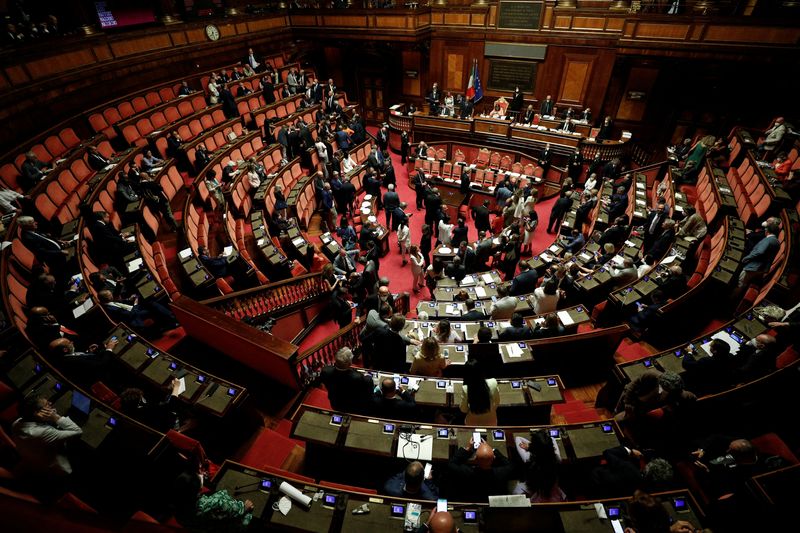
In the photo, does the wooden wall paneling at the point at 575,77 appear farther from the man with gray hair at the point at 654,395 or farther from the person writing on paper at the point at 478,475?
the person writing on paper at the point at 478,475

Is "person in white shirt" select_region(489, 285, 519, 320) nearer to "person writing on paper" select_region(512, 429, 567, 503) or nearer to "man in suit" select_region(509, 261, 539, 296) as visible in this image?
"man in suit" select_region(509, 261, 539, 296)

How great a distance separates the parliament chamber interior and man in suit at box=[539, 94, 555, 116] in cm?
15

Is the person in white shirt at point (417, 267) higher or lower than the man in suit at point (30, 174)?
higher

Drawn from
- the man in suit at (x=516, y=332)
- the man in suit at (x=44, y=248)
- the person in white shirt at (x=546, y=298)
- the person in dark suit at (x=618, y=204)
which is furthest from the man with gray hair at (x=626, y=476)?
the man in suit at (x=44, y=248)

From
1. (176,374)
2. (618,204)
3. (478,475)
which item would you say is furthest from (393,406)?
(618,204)

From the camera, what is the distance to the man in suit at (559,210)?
9.17 metres

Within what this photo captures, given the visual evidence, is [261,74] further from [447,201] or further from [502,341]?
[502,341]

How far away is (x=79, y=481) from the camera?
Answer: 3299 millimetres

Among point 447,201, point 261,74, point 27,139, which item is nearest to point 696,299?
point 447,201

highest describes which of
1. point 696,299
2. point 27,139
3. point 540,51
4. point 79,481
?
point 540,51

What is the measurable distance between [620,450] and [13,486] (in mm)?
5086

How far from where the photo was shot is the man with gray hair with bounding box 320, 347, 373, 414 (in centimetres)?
373

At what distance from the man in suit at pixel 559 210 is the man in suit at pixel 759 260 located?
3.91m

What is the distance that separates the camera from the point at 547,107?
528 inches
